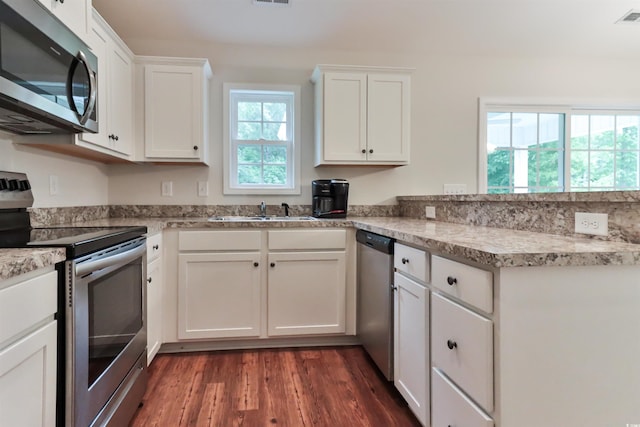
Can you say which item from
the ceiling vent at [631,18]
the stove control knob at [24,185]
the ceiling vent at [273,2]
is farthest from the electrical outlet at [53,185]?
the ceiling vent at [631,18]

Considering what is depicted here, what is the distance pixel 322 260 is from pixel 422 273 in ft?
3.29

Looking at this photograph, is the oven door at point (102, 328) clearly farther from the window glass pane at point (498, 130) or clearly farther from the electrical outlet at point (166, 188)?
the window glass pane at point (498, 130)

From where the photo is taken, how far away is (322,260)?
234 cm

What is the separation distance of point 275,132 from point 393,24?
1260 millimetres

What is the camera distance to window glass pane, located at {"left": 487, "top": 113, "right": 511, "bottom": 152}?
316cm

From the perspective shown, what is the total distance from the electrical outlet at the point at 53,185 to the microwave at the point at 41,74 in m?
0.37

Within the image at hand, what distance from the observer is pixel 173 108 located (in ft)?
8.09

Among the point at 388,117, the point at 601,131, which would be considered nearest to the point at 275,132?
the point at 388,117

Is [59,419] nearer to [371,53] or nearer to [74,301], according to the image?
[74,301]

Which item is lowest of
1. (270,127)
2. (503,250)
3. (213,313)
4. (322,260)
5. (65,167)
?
(213,313)

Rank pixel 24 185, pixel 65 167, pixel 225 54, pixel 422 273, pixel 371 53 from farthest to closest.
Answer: pixel 371 53, pixel 225 54, pixel 65 167, pixel 24 185, pixel 422 273

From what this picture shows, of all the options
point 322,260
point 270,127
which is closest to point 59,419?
point 322,260

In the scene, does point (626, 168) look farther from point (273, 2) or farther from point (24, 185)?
point (24, 185)

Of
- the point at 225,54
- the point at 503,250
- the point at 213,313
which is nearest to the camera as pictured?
the point at 503,250
